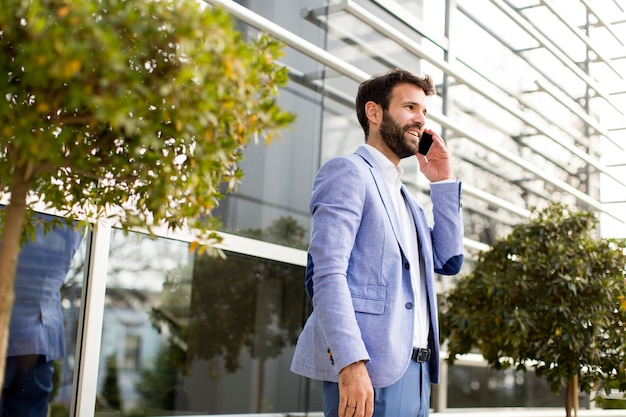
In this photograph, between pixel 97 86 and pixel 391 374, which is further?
pixel 391 374

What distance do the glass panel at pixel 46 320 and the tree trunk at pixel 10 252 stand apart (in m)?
1.62

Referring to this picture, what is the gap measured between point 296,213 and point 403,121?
80.6 inches

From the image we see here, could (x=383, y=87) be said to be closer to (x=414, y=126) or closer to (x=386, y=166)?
(x=414, y=126)

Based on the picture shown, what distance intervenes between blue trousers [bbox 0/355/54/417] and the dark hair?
1825 millimetres

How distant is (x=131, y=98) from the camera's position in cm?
153

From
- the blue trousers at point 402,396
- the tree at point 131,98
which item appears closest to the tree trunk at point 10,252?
the tree at point 131,98

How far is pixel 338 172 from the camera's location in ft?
9.16

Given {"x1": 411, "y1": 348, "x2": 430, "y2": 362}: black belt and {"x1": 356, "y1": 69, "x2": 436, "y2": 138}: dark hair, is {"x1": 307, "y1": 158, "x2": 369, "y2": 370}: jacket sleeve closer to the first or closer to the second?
{"x1": 411, "y1": 348, "x2": 430, "y2": 362}: black belt

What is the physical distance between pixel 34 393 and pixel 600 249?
12.4ft

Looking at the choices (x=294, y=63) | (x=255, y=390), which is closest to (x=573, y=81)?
(x=294, y=63)

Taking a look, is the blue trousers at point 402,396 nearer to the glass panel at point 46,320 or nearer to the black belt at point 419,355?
the black belt at point 419,355

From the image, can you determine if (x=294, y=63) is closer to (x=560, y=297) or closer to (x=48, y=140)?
(x=560, y=297)

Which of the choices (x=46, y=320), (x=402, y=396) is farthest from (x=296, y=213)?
(x=402, y=396)

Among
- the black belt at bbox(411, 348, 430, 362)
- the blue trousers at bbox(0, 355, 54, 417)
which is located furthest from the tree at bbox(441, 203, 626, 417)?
the blue trousers at bbox(0, 355, 54, 417)
